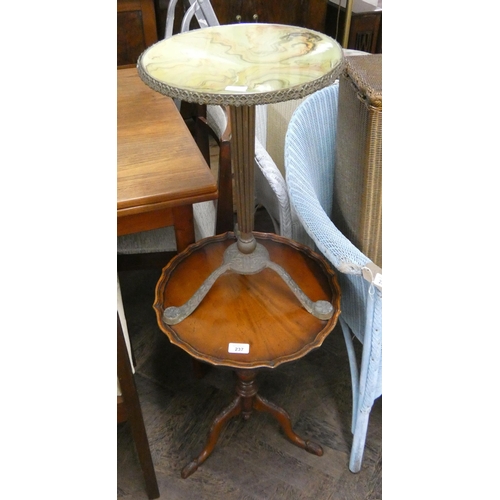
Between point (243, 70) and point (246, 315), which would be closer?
point (243, 70)

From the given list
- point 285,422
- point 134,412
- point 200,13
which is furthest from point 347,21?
point 134,412

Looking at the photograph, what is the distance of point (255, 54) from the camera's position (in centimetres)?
66

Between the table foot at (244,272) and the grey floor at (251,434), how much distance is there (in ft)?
1.45

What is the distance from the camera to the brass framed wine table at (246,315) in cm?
79

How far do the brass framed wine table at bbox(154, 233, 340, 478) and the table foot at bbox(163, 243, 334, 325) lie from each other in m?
0.01

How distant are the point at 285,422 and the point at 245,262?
423 millimetres

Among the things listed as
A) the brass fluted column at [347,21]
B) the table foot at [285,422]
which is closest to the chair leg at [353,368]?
the table foot at [285,422]

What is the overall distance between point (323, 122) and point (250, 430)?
2.48ft

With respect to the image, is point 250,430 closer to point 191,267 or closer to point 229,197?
point 191,267

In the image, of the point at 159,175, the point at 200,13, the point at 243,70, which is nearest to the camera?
the point at 243,70

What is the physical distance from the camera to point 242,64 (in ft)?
2.05

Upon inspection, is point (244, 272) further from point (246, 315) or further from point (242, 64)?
point (242, 64)

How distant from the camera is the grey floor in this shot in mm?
1042

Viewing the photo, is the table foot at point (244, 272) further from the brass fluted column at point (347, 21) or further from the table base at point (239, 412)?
the brass fluted column at point (347, 21)
